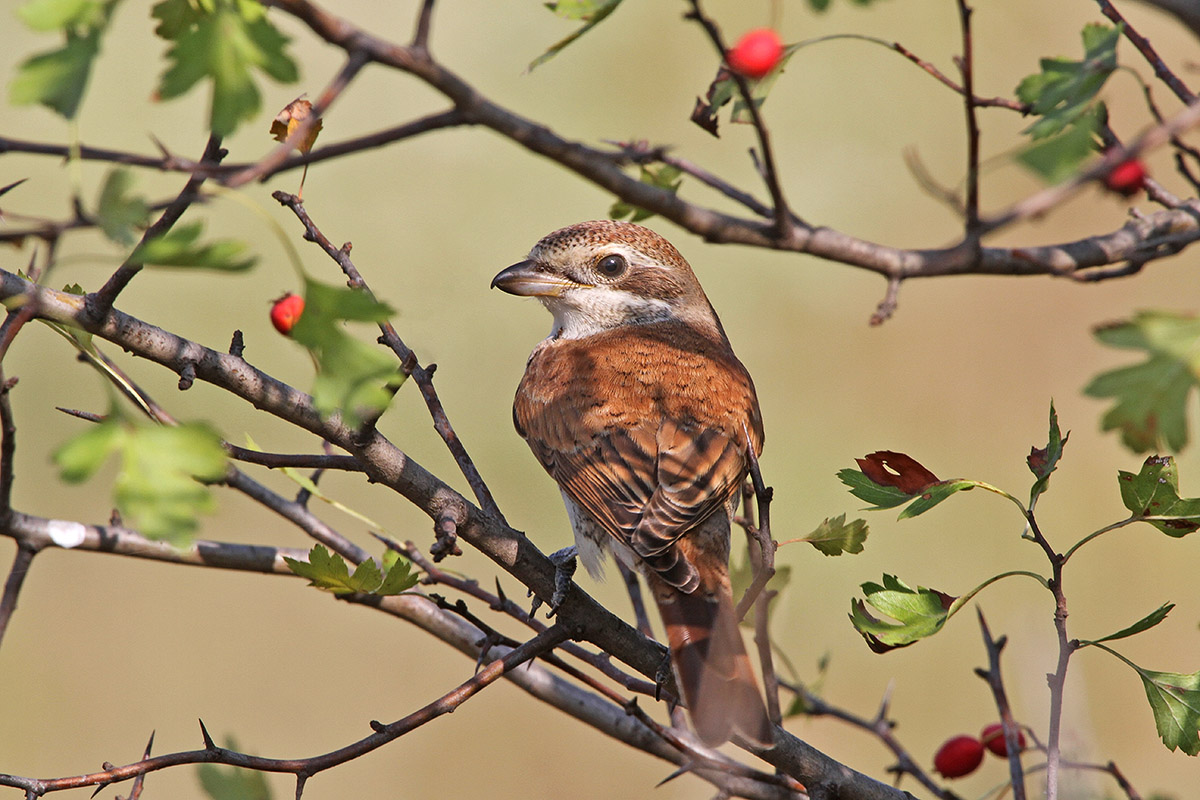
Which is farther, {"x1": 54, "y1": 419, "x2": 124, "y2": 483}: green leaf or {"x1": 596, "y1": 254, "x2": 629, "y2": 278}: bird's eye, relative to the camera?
{"x1": 596, "y1": 254, "x2": 629, "y2": 278}: bird's eye

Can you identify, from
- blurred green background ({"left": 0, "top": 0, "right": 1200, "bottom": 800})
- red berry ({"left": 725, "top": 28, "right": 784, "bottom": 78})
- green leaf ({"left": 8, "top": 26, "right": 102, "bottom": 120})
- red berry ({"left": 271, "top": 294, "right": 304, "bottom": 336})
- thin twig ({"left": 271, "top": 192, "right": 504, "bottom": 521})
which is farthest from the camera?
blurred green background ({"left": 0, "top": 0, "right": 1200, "bottom": 800})

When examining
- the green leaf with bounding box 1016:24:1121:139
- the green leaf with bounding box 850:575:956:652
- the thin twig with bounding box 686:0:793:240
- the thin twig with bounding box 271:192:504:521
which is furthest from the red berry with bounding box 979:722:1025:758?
the thin twig with bounding box 686:0:793:240

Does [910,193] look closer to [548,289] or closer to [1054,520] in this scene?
[1054,520]

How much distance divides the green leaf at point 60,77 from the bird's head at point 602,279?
110 inches

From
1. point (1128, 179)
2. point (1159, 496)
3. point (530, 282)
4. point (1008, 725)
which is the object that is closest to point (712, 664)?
point (1008, 725)

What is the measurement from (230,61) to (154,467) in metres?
0.54

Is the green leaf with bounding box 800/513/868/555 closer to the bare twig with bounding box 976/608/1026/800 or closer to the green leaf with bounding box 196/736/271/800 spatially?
the bare twig with bounding box 976/608/1026/800

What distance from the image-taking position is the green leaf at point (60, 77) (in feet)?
4.58

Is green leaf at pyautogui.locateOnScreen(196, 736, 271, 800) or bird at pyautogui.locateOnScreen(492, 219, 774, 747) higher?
bird at pyautogui.locateOnScreen(492, 219, 774, 747)

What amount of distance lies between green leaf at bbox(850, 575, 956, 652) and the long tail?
323mm

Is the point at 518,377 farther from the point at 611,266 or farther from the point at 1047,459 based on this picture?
the point at 1047,459

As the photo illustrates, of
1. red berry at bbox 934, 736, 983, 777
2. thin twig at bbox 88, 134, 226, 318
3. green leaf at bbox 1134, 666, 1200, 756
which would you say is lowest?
green leaf at bbox 1134, 666, 1200, 756

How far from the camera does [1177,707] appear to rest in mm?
2176

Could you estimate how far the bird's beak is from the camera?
166 inches
